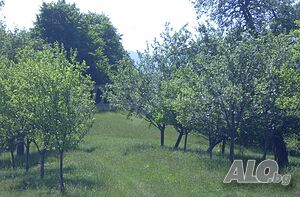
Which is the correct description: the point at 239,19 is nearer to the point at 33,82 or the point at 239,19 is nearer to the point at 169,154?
the point at 169,154

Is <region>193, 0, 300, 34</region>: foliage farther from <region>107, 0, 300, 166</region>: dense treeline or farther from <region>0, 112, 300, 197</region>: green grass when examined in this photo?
<region>0, 112, 300, 197</region>: green grass

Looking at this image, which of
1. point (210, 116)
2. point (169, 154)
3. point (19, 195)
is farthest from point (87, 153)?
point (19, 195)

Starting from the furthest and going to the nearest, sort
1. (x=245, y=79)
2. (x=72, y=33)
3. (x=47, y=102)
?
(x=72, y=33)
(x=245, y=79)
(x=47, y=102)

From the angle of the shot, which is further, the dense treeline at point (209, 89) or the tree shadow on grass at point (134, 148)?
the tree shadow on grass at point (134, 148)

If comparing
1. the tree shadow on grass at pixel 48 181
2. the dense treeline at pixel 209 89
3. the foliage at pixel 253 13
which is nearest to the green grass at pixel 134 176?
the tree shadow on grass at pixel 48 181

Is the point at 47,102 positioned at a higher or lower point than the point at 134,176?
higher

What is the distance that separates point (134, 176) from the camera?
754 inches

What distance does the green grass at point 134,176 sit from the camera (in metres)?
15.1

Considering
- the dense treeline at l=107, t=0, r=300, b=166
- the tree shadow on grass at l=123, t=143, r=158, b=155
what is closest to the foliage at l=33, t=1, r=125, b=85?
the tree shadow on grass at l=123, t=143, r=158, b=155

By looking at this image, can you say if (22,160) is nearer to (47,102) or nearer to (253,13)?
(47,102)

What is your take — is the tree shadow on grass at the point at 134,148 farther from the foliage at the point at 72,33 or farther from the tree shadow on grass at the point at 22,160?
the foliage at the point at 72,33

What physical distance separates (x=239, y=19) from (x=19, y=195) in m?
18.9

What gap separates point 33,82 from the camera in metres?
17.3

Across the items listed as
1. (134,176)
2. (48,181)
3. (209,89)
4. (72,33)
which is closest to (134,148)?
(134,176)
